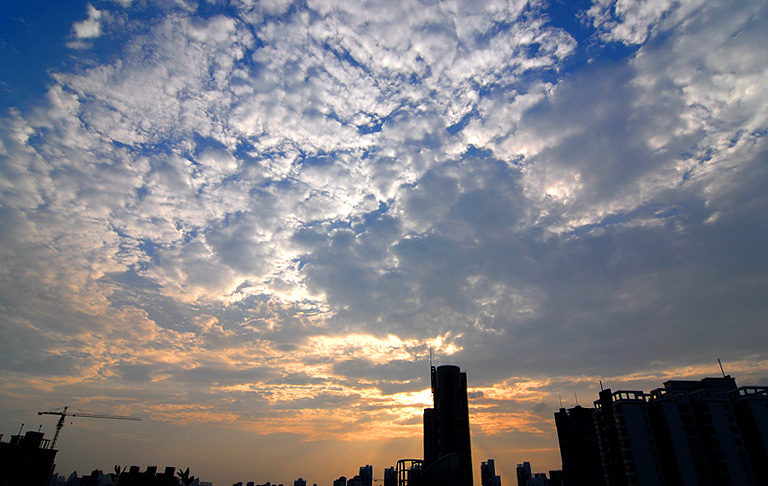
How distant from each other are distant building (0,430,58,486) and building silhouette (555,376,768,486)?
582 ft

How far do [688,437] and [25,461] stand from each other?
643 ft

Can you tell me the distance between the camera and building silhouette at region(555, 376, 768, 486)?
9838 cm

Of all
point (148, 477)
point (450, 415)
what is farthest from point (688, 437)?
point (148, 477)

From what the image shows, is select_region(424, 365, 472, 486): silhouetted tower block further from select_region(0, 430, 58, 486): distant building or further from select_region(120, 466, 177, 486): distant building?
select_region(0, 430, 58, 486): distant building

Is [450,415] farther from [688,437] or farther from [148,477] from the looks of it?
[148,477]

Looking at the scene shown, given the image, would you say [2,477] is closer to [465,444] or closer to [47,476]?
[47,476]

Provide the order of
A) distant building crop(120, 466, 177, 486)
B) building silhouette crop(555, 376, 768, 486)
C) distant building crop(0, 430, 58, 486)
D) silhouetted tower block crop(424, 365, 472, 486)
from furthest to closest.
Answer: silhouetted tower block crop(424, 365, 472, 486) < distant building crop(120, 466, 177, 486) < distant building crop(0, 430, 58, 486) < building silhouette crop(555, 376, 768, 486)

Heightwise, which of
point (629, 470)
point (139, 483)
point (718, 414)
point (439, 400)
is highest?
point (439, 400)

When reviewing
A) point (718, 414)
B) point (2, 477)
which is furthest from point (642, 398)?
point (2, 477)

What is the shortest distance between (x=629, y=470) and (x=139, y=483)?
163 m

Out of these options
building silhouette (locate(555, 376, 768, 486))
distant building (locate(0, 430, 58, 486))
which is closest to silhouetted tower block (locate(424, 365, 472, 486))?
building silhouette (locate(555, 376, 768, 486))

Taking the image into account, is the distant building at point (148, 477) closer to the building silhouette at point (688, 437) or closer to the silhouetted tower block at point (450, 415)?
the silhouetted tower block at point (450, 415)

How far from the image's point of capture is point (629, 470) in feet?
339

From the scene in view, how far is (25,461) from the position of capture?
12700cm
